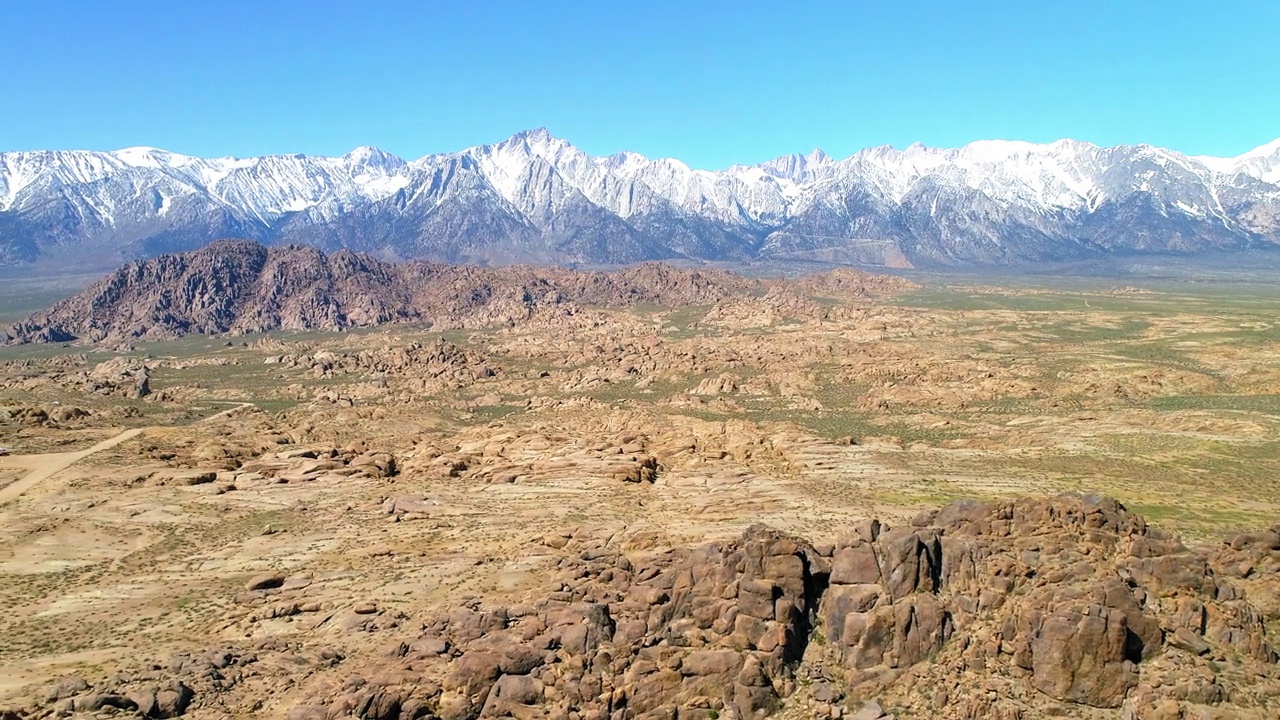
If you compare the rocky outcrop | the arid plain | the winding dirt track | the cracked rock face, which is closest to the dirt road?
the winding dirt track

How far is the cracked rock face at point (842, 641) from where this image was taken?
80.0 feet

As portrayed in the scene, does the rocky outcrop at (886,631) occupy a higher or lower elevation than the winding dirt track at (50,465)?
higher

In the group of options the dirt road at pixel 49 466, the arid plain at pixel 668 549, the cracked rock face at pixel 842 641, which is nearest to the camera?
the cracked rock face at pixel 842 641

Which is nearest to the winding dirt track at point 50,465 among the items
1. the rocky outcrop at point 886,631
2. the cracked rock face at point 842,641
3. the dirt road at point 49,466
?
the dirt road at point 49,466

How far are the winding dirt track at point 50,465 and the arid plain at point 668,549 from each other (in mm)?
347

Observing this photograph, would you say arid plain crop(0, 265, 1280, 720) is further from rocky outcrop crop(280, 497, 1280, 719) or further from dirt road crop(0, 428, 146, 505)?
dirt road crop(0, 428, 146, 505)

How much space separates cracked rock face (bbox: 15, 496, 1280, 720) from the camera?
960 inches

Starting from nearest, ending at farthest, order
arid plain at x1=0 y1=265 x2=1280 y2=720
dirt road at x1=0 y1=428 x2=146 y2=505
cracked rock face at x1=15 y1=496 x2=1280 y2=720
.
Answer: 1. cracked rock face at x1=15 y1=496 x2=1280 y2=720
2. arid plain at x1=0 y1=265 x2=1280 y2=720
3. dirt road at x1=0 y1=428 x2=146 y2=505

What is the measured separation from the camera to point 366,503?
50.4 m

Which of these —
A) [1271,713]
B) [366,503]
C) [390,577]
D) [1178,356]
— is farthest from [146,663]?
[1178,356]

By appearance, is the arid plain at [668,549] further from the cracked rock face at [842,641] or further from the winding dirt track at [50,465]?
the winding dirt track at [50,465]

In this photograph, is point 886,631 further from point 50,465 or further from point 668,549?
point 50,465

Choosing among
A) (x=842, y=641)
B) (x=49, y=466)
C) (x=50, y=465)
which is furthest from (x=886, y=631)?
(x=50, y=465)

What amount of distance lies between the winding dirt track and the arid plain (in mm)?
347
